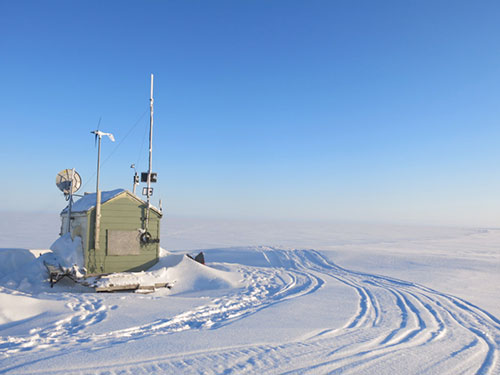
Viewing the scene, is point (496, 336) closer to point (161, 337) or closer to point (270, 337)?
point (270, 337)

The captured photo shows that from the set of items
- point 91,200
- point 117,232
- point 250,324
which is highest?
point 91,200

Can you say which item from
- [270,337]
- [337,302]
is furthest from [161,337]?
[337,302]

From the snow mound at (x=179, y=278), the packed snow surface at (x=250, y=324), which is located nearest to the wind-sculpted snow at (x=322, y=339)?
the packed snow surface at (x=250, y=324)

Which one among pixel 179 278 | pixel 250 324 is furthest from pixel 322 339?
pixel 179 278

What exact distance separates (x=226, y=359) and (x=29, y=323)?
4.80m

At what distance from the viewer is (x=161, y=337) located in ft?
21.4

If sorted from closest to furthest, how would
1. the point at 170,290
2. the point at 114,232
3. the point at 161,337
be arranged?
the point at 161,337, the point at 170,290, the point at 114,232

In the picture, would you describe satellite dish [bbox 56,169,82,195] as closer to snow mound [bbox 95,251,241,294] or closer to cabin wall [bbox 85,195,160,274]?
cabin wall [bbox 85,195,160,274]

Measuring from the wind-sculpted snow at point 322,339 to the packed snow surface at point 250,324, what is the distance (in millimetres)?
30

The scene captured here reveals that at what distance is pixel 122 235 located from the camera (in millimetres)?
14578

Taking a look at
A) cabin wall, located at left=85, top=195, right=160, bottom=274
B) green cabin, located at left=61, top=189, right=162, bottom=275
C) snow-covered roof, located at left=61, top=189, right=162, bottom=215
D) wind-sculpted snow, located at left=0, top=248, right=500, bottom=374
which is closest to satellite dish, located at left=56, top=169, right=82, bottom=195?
snow-covered roof, located at left=61, top=189, right=162, bottom=215

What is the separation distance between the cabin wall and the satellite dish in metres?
2.96

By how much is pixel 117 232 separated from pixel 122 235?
0.24 m

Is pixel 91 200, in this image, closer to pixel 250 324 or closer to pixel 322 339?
pixel 250 324
